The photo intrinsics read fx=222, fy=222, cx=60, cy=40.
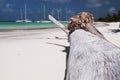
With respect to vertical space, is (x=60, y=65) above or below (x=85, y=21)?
below

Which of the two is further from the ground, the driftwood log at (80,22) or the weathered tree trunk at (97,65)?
the driftwood log at (80,22)

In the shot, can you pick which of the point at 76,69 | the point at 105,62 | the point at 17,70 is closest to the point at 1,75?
the point at 17,70

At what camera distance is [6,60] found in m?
4.91

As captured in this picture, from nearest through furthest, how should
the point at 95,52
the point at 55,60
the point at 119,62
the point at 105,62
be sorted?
the point at 119,62 < the point at 105,62 < the point at 95,52 < the point at 55,60

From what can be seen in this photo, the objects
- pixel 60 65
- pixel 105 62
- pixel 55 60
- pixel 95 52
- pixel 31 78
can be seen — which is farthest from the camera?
pixel 55 60

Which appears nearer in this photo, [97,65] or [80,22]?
[97,65]

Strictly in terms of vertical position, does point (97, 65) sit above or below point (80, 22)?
below

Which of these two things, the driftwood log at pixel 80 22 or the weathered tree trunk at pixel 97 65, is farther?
the driftwood log at pixel 80 22

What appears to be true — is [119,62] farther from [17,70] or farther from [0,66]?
[0,66]

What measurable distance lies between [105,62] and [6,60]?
11.2ft

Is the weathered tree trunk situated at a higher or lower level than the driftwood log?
lower

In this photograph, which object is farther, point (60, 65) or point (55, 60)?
point (55, 60)

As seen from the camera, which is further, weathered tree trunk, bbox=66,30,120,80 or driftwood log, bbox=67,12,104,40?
driftwood log, bbox=67,12,104,40

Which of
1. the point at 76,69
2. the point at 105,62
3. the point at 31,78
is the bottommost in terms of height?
the point at 31,78
